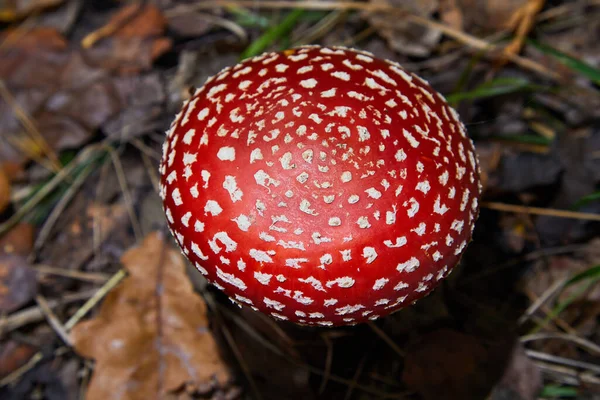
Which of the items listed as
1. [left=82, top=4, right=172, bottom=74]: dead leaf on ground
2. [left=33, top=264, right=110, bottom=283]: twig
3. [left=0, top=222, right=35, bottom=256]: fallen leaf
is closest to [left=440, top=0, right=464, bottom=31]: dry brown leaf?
[left=82, top=4, right=172, bottom=74]: dead leaf on ground

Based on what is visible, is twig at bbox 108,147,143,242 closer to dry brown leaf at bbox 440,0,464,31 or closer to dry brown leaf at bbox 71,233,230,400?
dry brown leaf at bbox 71,233,230,400

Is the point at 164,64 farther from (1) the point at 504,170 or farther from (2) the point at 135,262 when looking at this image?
(1) the point at 504,170

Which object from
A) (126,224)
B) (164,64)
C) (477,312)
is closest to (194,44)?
(164,64)

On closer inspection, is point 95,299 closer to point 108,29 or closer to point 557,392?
point 108,29

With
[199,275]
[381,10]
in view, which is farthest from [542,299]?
[381,10]

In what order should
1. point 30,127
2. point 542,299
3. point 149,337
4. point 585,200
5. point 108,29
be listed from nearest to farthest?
point 585,200 → point 149,337 → point 542,299 → point 30,127 → point 108,29

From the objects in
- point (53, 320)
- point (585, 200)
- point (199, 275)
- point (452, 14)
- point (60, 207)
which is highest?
point (452, 14)

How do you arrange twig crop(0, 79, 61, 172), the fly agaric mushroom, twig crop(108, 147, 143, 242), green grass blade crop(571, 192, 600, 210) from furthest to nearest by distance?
1. twig crop(0, 79, 61, 172)
2. twig crop(108, 147, 143, 242)
3. green grass blade crop(571, 192, 600, 210)
4. the fly agaric mushroom
